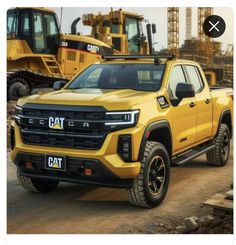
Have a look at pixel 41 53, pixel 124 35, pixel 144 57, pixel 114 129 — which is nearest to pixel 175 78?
pixel 144 57

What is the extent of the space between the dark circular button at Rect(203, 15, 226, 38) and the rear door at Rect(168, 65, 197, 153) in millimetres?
930

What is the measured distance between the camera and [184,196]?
602 cm

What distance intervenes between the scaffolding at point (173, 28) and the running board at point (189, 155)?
64.8 inches

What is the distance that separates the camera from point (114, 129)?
4.88 m

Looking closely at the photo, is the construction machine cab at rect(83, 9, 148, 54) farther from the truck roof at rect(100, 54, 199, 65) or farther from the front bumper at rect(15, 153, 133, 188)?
the front bumper at rect(15, 153, 133, 188)

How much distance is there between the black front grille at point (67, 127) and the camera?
493cm

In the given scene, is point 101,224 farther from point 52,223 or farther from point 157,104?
point 157,104

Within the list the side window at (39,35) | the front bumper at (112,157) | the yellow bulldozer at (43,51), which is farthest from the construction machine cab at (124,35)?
the front bumper at (112,157)

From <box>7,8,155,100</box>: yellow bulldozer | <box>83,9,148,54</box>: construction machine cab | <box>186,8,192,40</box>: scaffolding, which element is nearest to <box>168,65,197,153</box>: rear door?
<box>186,8,192,40</box>: scaffolding

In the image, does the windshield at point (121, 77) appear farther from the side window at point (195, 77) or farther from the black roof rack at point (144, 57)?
the side window at point (195, 77)

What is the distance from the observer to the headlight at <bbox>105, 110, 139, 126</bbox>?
489 centimetres

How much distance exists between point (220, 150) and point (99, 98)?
3.34 m

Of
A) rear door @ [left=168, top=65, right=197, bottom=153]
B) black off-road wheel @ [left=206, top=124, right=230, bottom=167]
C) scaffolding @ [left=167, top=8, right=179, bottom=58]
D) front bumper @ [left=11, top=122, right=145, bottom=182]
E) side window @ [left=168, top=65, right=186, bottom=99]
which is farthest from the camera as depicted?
black off-road wheel @ [left=206, top=124, right=230, bottom=167]
